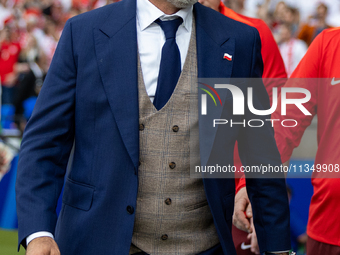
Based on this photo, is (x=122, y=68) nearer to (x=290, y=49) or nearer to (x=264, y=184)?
(x=264, y=184)

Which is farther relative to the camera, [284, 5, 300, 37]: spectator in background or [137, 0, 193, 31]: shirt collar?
[284, 5, 300, 37]: spectator in background

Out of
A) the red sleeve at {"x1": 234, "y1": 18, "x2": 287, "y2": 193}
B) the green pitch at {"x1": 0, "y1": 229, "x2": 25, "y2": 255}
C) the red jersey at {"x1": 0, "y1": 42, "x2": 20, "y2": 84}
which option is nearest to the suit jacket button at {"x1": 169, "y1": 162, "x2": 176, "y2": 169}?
the red sleeve at {"x1": 234, "y1": 18, "x2": 287, "y2": 193}

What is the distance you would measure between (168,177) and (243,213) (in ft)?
2.43

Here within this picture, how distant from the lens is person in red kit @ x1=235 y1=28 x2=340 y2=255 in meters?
2.19

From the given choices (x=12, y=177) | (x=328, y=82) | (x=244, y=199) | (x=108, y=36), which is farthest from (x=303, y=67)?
(x=12, y=177)

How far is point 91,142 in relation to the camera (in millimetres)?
1644

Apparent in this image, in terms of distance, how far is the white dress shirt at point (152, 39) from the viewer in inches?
67.1

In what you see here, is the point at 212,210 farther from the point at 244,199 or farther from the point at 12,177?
the point at 12,177

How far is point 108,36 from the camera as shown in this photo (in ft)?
5.53

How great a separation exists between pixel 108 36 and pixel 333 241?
1433mm

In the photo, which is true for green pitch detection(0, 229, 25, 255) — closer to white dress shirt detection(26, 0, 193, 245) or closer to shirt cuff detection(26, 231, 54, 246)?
shirt cuff detection(26, 231, 54, 246)

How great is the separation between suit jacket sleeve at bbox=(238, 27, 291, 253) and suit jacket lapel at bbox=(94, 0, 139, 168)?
0.49 m

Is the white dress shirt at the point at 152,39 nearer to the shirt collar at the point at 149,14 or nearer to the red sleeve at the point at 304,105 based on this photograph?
the shirt collar at the point at 149,14

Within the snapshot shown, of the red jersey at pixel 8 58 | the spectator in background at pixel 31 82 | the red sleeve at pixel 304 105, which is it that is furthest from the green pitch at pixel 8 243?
the red jersey at pixel 8 58
